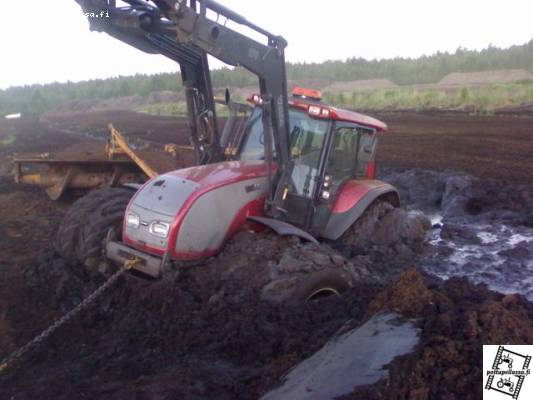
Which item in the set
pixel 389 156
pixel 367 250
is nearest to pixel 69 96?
pixel 389 156

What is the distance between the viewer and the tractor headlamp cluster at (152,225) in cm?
547

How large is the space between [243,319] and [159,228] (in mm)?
1322

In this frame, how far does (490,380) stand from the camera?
3.22 m

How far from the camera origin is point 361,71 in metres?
60.3

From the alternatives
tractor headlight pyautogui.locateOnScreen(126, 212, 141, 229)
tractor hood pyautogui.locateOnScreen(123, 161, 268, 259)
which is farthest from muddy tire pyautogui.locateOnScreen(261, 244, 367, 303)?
tractor headlight pyautogui.locateOnScreen(126, 212, 141, 229)

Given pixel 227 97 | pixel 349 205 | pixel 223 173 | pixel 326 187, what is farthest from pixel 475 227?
pixel 223 173

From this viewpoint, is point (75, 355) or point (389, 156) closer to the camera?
point (75, 355)

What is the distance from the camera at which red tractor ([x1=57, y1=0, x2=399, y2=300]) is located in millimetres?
5426

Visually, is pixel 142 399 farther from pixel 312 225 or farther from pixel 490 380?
pixel 312 225

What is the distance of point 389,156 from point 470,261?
26.0 feet

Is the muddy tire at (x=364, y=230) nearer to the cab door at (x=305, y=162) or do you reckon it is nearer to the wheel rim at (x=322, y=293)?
the cab door at (x=305, y=162)

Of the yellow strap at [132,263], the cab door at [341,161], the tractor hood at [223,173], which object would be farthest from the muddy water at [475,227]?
the yellow strap at [132,263]

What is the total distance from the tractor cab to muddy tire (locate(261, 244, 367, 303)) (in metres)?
0.88

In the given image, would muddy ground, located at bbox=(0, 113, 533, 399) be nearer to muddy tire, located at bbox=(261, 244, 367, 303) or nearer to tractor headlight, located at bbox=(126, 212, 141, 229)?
muddy tire, located at bbox=(261, 244, 367, 303)
